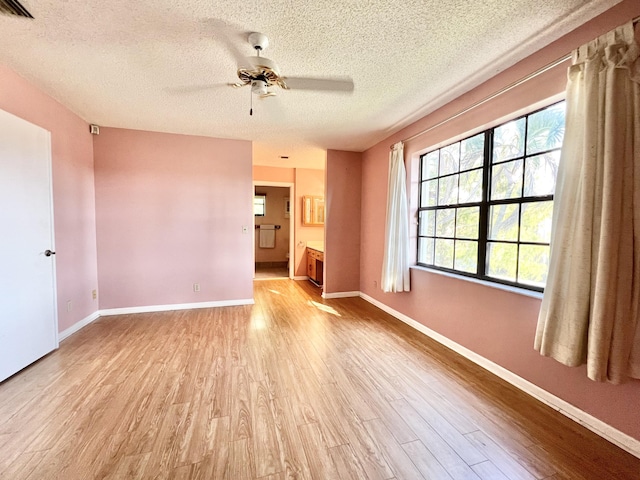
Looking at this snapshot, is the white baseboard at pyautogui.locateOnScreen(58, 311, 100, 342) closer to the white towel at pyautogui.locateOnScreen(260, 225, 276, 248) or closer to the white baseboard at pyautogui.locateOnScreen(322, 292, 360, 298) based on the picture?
the white baseboard at pyautogui.locateOnScreen(322, 292, 360, 298)

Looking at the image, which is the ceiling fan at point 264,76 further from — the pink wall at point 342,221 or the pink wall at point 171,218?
the pink wall at point 342,221

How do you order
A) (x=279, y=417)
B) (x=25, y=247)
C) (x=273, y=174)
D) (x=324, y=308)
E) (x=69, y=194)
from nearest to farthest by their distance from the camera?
(x=279, y=417)
(x=25, y=247)
(x=69, y=194)
(x=324, y=308)
(x=273, y=174)

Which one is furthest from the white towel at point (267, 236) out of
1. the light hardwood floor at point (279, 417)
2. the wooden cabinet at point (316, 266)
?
the light hardwood floor at point (279, 417)

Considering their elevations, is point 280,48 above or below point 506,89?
above

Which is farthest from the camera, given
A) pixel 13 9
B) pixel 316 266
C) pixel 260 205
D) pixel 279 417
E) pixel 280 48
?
pixel 260 205

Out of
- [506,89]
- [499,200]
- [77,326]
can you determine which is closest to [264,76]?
[506,89]

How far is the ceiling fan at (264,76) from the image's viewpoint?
1.79 meters

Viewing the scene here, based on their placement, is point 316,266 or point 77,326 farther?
point 316,266

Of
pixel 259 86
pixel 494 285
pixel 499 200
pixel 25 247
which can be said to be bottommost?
pixel 494 285

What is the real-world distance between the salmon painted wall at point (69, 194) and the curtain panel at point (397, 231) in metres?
3.73

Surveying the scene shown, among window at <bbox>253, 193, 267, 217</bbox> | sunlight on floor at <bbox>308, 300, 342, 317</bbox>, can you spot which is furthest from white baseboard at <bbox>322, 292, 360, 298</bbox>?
window at <bbox>253, 193, 267, 217</bbox>

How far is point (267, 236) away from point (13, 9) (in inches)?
253

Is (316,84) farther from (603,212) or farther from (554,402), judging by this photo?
(554,402)

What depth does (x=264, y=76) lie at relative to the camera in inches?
76.7
